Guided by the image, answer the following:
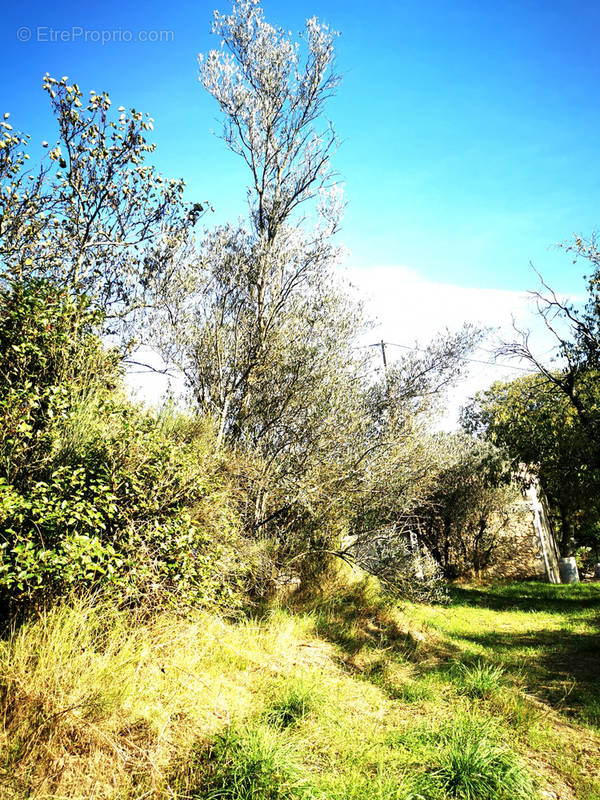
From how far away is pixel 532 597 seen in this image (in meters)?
11.6

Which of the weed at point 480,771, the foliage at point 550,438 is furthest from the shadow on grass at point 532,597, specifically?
the weed at point 480,771

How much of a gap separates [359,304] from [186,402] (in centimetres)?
364

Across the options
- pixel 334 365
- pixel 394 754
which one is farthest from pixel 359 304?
pixel 394 754

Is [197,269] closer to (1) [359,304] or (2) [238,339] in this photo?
(2) [238,339]

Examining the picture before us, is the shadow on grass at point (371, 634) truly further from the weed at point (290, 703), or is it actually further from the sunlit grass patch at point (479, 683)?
the weed at point (290, 703)

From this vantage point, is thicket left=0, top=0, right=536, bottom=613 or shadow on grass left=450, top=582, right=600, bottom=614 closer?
thicket left=0, top=0, right=536, bottom=613

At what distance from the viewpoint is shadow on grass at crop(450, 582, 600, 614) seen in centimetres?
1038

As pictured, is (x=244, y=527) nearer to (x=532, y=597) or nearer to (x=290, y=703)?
(x=290, y=703)

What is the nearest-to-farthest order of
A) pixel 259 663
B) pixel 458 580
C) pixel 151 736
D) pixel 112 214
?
pixel 151 736, pixel 259 663, pixel 112 214, pixel 458 580

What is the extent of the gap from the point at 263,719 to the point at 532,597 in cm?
1041

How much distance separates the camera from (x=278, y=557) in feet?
23.0

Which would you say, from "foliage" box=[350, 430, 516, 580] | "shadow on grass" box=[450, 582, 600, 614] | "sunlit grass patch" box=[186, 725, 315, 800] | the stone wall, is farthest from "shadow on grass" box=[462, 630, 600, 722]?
the stone wall

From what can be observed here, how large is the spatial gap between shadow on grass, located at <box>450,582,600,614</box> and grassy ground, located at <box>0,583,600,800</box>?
5003 mm

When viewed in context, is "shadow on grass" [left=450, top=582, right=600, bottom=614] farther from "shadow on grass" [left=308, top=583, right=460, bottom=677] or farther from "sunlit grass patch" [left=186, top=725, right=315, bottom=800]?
"sunlit grass patch" [left=186, top=725, right=315, bottom=800]
